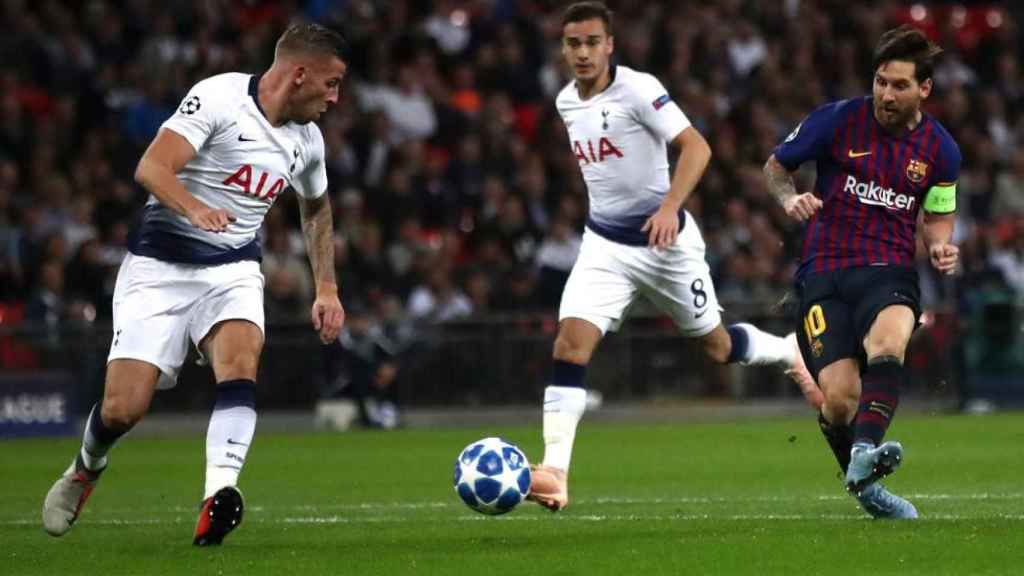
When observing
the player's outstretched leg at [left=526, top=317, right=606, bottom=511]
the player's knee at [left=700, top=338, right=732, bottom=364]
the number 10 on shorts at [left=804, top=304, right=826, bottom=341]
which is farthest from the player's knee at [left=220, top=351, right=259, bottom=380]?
the player's knee at [left=700, top=338, right=732, bottom=364]

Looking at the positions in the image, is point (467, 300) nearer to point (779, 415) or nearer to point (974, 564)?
point (779, 415)

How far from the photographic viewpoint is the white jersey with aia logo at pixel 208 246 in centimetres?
893

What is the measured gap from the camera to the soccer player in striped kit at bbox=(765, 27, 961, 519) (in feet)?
30.0

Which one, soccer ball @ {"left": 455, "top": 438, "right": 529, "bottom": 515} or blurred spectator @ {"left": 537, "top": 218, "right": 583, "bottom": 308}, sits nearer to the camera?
soccer ball @ {"left": 455, "top": 438, "right": 529, "bottom": 515}

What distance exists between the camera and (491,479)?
29.9 ft

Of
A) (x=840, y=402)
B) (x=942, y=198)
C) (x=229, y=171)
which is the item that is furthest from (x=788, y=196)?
(x=229, y=171)

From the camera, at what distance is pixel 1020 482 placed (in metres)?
11.4

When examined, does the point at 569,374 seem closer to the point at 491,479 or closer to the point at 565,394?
the point at 565,394

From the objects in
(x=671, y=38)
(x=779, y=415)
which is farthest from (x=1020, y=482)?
(x=671, y=38)

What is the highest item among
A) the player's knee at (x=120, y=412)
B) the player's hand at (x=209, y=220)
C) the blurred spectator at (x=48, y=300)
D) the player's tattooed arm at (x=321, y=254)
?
the player's hand at (x=209, y=220)

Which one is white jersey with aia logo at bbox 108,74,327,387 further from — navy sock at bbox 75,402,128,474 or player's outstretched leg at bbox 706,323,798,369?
player's outstretched leg at bbox 706,323,798,369

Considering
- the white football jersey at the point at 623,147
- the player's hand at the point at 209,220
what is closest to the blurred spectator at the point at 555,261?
the white football jersey at the point at 623,147

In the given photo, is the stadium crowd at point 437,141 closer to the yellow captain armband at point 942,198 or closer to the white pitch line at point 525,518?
the white pitch line at point 525,518

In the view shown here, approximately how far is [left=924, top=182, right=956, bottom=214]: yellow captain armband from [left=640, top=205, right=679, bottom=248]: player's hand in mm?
1362
